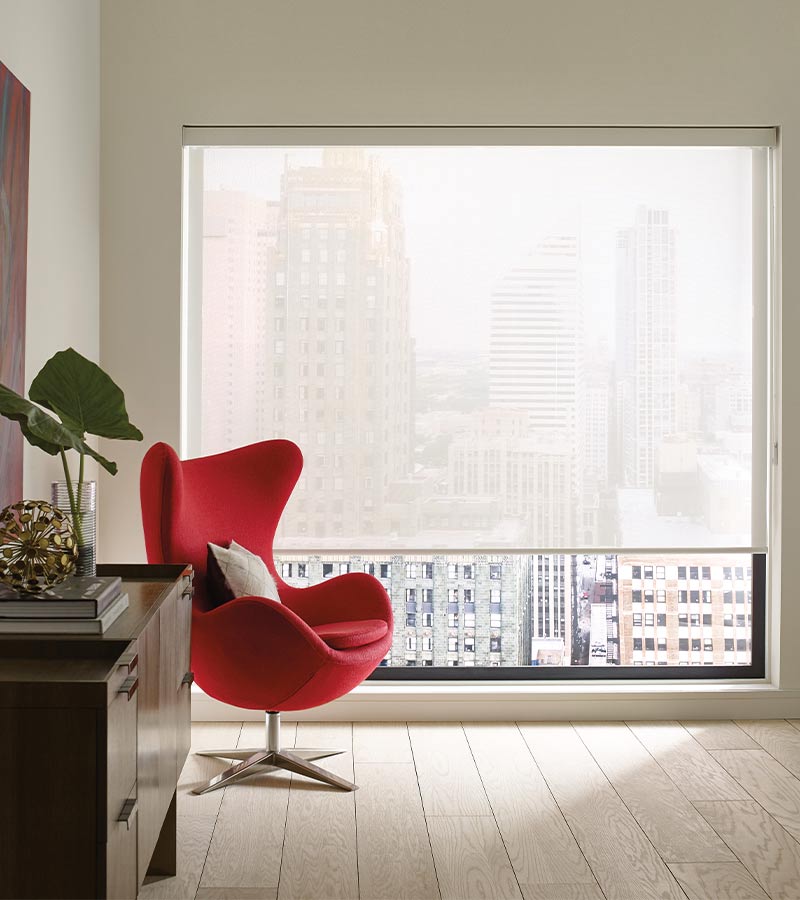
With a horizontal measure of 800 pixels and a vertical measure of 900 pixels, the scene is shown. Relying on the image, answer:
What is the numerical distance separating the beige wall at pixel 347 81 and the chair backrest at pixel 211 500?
18.2 inches

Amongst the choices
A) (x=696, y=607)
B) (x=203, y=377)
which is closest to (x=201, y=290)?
(x=203, y=377)

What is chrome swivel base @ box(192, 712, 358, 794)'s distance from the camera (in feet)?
9.60

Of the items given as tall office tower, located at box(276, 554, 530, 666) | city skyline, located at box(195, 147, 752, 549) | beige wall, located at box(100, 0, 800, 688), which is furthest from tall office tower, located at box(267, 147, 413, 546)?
beige wall, located at box(100, 0, 800, 688)

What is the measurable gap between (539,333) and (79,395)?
2083 millimetres

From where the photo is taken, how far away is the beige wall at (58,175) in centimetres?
276

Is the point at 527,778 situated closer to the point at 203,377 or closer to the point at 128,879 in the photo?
the point at 128,879

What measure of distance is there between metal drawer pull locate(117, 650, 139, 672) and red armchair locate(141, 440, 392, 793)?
100cm

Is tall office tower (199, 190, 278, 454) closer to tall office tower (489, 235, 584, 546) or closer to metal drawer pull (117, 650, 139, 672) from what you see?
tall office tower (489, 235, 584, 546)

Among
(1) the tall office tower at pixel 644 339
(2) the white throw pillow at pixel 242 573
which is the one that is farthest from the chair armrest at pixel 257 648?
(1) the tall office tower at pixel 644 339

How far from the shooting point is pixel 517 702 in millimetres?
3607

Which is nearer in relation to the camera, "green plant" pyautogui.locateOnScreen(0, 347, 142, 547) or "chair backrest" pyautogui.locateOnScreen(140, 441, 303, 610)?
"green plant" pyautogui.locateOnScreen(0, 347, 142, 547)

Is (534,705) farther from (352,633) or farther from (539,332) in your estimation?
(539,332)

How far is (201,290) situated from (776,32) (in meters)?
2.48

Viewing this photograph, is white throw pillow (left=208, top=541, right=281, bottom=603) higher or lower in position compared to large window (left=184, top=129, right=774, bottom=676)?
lower
